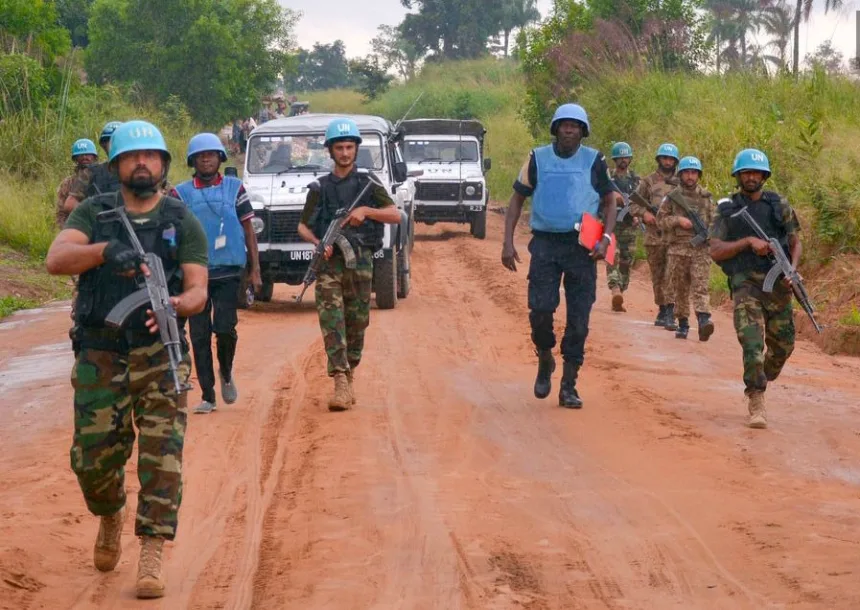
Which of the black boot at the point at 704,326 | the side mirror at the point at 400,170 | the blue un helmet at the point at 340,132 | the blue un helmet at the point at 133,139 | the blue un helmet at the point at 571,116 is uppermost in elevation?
the blue un helmet at the point at 133,139

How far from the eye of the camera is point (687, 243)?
13.5 metres

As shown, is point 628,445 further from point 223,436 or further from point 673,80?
point 673,80

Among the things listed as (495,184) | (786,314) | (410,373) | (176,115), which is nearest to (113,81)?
(176,115)

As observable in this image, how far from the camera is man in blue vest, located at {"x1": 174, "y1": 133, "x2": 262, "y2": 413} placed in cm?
934

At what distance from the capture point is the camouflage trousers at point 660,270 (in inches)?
565

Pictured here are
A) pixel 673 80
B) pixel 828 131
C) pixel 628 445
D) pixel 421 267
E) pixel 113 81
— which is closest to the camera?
pixel 628 445

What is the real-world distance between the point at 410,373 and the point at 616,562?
5486mm

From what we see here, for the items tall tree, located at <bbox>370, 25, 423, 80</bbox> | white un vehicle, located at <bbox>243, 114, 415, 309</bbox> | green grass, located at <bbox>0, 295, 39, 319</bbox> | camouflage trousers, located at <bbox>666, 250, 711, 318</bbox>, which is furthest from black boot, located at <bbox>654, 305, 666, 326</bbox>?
tall tree, located at <bbox>370, 25, 423, 80</bbox>

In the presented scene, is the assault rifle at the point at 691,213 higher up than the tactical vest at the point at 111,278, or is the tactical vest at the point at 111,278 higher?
the tactical vest at the point at 111,278

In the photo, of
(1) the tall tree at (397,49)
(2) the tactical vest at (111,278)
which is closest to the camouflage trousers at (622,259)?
(2) the tactical vest at (111,278)

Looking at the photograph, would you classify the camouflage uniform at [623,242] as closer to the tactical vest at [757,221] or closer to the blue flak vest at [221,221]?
the tactical vest at [757,221]

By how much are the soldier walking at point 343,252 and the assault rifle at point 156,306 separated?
3.94 meters

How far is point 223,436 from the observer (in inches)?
347

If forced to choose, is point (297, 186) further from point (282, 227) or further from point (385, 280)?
point (385, 280)
